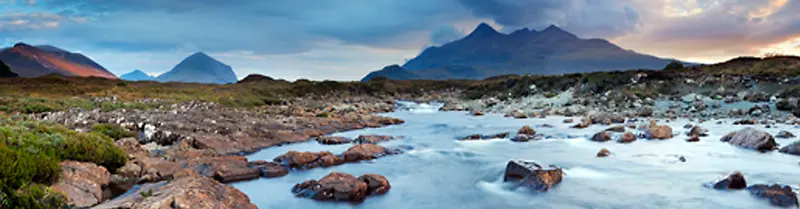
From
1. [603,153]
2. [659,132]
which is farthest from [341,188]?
[659,132]

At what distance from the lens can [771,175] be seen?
962 centimetres

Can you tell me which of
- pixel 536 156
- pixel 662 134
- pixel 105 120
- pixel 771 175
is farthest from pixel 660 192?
pixel 105 120

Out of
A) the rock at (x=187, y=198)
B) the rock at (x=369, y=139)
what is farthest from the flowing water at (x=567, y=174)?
the rock at (x=187, y=198)

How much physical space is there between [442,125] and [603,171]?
13.8 meters

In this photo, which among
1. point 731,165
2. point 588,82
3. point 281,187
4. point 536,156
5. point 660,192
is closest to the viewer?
point 660,192

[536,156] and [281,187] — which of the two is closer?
[281,187]

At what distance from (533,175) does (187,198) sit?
6.63 m

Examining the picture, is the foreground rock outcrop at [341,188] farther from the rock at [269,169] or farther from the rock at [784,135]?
the rock at [784,135]

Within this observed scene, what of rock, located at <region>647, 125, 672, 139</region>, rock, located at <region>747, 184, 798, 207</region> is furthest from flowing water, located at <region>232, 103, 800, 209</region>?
rock, located at <region>647, 125, 672, 139</region>

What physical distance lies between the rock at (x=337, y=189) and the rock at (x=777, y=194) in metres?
7.33

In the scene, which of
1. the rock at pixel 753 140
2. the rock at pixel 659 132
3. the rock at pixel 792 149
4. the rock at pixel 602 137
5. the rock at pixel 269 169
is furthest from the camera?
the rock at pixel 602 137

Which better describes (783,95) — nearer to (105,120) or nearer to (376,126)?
(376,126)

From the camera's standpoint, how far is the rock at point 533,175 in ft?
29.3

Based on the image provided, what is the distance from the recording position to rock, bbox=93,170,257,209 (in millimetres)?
5480
